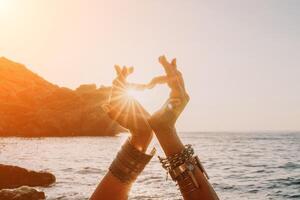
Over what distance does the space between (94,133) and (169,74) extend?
645 feet

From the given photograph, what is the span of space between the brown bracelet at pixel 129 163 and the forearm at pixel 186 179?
41 cm

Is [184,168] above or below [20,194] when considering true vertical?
below

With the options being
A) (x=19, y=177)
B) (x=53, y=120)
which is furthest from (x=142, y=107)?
(x=53, y=120)

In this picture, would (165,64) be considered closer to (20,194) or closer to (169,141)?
(169,141)

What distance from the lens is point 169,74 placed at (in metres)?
2.78

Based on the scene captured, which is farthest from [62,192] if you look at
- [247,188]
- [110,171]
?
[110,171]

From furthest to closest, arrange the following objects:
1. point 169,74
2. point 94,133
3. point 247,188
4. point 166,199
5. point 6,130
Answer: point 94,133
point 6,130
point 247,188
point 166,199
point 169,74

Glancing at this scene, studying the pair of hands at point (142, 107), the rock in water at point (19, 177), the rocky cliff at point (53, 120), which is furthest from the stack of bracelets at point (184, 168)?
the rocky cliff at point (53, 120)

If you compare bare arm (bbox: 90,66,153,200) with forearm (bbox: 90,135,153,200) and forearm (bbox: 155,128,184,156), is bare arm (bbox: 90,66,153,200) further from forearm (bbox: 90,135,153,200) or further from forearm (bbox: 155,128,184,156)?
forearm (bbox: 155,128,184,156)

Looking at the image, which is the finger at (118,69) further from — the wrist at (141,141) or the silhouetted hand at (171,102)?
the wrist at (141,141)

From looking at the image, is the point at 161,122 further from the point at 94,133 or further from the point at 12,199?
the point at 94,133

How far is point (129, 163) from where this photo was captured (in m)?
2.95

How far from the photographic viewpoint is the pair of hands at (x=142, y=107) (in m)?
2.59

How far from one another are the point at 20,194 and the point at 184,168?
16932 millimetres
